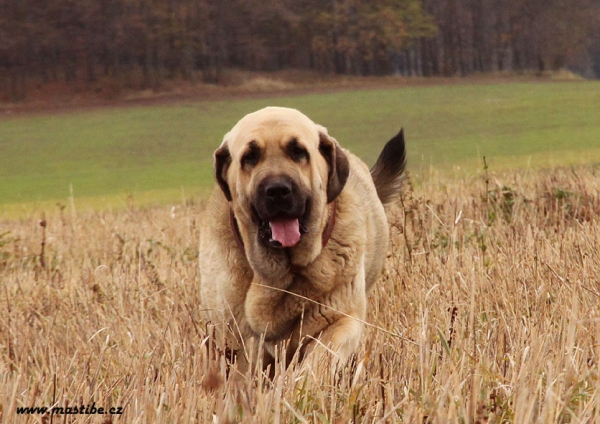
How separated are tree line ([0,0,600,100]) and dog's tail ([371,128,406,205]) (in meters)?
35.3

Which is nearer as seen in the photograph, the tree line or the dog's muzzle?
the dog's muzzle

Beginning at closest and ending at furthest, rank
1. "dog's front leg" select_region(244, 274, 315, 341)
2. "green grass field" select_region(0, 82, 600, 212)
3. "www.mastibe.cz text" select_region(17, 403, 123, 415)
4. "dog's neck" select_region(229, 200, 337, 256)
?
1. "www.mastibe.cz text" select_region(17, 403, 123, 415)
2. "dog's front leg" select_region(244, 274, 315, 341)
3. "dog's neck" select_region(229, 200, 337, 256)
4. "green grass field" select_region(0, 82, 600, 212)

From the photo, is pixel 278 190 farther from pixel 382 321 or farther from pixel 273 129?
pixel 382 321

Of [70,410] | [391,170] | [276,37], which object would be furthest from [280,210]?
[276,37]

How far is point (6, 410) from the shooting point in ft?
8.25

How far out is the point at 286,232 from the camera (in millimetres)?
4203

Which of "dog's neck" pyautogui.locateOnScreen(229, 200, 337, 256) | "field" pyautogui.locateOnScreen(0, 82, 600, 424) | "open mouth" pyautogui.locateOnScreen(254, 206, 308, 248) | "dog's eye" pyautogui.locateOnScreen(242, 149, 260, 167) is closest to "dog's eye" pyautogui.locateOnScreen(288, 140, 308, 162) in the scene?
"dog's eye" pyautogui.locateOnScreen(242, 149, 260, 167)

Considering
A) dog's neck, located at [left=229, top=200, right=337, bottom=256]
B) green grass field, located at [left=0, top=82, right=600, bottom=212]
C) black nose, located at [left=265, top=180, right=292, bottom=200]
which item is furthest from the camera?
green grass field, located at [left=0, top=82, right=600, bottom=212]

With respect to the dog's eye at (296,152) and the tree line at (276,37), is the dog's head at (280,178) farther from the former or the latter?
the tree line at (276,37)

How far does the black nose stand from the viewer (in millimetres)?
3965

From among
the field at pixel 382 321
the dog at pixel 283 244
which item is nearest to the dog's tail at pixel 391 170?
the field at pixel 382 321

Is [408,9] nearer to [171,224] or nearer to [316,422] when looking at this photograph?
[171,224]

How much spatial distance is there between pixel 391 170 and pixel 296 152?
7.51 feet

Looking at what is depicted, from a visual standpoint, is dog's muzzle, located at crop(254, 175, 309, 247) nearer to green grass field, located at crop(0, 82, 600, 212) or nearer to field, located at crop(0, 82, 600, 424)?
field, located at crop(0, 82, 600, 424)
